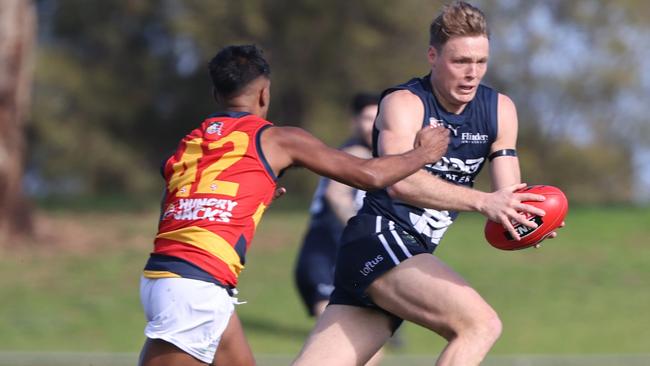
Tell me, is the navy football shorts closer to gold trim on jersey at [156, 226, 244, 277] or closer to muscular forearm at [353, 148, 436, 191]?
muscular forearm at [353, 148, 436, 191]

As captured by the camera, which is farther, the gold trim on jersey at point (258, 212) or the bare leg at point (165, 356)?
the gold trim on jersey at point (258, 212)

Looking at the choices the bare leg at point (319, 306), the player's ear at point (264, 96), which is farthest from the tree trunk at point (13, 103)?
the player's ear at point (264, 96)

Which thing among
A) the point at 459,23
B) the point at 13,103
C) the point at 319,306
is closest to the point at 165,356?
the point at 459,23

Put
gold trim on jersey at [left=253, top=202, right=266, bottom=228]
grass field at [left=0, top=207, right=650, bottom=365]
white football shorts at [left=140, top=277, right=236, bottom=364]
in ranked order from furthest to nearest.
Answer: grass field at [left=0, top=207, right=650, bottom=365] < gold trim on jersey at [left=253, top=202, right=266, bottom=228] < white football shorts at [left=140, top=277, right=236, bottom=364]

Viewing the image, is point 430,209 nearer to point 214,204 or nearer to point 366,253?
point 366,253

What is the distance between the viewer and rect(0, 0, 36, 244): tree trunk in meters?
17.8

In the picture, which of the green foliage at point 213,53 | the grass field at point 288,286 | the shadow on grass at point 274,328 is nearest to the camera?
the grass field at point 288,286

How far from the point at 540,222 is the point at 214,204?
5.23 feet

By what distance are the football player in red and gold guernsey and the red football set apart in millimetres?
551

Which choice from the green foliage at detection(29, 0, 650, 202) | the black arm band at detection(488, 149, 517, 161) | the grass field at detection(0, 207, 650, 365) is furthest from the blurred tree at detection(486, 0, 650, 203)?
the black arm band at detection(488, 149, 517, 161)

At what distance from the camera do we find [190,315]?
209 inches

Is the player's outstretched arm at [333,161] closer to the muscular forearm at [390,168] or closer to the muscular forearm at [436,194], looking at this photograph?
the muscular forearm at [390,168]

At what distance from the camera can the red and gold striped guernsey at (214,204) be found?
17.6ft

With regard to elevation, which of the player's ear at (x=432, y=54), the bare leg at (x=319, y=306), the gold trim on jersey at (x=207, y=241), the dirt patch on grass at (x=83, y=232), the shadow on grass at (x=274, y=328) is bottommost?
the dirt patch on grass at (x=83, y=232)
